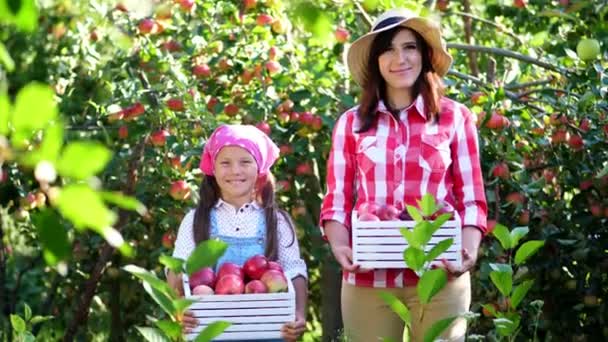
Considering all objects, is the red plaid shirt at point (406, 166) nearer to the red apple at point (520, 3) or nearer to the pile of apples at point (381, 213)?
the pile of apples at point (381, 213)

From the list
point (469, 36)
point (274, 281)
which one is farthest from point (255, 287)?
point (469, 36)

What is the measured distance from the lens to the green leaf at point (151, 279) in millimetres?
1707

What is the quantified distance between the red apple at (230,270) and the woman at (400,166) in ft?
0.92

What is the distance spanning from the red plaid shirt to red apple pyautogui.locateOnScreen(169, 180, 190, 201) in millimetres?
1018

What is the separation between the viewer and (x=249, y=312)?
113 inches

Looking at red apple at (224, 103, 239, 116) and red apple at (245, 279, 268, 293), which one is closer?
red apple at (245, 279, 268, 293)

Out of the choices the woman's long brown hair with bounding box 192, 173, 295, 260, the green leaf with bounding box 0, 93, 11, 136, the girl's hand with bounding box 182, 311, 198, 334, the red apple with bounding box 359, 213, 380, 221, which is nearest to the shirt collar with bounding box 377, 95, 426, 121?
the red apple with bounding box 359, 213, 380, 221

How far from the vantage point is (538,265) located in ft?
14.7

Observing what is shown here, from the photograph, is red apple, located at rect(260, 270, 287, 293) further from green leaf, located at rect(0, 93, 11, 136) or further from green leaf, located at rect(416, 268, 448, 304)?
green leaf, located at rect(0, 93, 11, 136)

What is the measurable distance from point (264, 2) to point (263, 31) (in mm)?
106

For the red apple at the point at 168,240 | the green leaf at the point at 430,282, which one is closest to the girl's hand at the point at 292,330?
the green leaf at the point at 430,282

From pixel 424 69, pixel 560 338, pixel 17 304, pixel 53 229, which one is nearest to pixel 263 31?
pixel 424 69

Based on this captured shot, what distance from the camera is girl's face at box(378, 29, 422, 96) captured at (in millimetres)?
3283

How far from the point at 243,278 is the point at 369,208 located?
377 millimetres
